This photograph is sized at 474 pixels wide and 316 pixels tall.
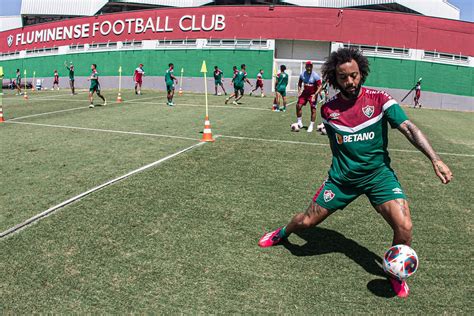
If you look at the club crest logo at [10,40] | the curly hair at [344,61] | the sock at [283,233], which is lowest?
the sock at [283,233]

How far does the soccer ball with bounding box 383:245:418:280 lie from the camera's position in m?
3.31

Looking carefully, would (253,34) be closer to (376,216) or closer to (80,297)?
(376,216)

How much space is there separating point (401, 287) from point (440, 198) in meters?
3.25

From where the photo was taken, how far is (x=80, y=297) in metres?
3.29

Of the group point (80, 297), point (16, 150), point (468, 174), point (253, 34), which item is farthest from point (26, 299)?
point (253, 34)

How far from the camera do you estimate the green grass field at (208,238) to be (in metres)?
Answer: 3.32

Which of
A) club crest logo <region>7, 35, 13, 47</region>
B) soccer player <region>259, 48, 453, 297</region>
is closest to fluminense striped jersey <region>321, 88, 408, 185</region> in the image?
soccer player <region>259, 48, 453, 297</region>

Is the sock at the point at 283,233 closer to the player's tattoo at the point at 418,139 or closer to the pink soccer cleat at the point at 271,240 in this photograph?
the pink soccer cleat at the point at 271,240

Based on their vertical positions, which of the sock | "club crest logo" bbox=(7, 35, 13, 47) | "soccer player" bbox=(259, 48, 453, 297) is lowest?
the sock

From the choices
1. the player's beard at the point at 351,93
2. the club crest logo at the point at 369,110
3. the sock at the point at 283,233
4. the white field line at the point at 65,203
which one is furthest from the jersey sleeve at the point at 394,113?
the white field line at the point at 65,203

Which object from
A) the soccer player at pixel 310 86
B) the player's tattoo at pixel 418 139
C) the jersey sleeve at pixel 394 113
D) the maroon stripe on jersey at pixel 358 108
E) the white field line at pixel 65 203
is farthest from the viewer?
the soccer player at pixel 310 86

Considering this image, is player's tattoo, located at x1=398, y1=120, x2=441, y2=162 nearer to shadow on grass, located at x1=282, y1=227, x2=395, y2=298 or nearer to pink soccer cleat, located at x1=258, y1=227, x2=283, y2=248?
shadow on grass, located at x1=282, y1=227, x2=395, y2=298

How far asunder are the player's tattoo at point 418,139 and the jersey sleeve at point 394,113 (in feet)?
0.16

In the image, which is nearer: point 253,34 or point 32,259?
point 32,259
